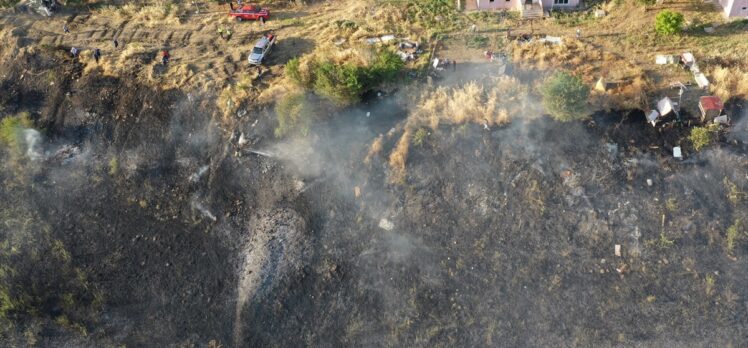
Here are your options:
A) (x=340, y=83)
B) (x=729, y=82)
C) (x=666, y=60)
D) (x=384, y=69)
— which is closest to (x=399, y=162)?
(x=340, y=83)

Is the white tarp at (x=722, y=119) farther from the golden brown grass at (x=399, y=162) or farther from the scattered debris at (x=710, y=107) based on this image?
the golden brown grass at (x=399, y=162)

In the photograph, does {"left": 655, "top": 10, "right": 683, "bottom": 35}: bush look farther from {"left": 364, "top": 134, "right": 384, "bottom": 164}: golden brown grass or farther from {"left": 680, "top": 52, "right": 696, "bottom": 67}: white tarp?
{"left": 364, "top": 134, "right": 384, "bottom": 164}: golden brown grass

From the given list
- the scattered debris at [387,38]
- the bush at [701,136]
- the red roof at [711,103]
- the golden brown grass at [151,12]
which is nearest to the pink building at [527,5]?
the scattered debris at [387,38]

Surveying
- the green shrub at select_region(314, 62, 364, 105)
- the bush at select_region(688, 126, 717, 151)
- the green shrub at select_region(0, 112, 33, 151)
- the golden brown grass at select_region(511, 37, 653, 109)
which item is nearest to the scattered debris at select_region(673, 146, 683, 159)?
the bush at select_region(688, 126, 717, 151)

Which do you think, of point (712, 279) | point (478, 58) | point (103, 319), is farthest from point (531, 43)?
point (103, 319)

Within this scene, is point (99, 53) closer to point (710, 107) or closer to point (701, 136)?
point (701, 136)

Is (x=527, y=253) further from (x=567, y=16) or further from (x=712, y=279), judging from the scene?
(x=567, y=16)
